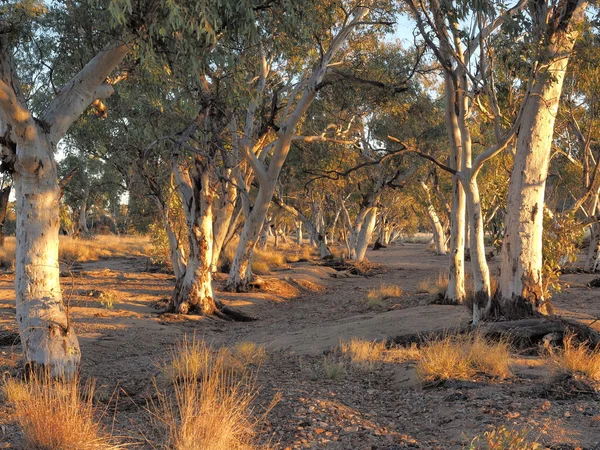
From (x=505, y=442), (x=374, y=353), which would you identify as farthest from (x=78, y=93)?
(x=505, y=442)

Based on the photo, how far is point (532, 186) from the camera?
8.66 m

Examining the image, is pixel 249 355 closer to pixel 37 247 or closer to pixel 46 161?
pixel 37 247

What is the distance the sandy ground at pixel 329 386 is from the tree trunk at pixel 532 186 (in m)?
1.64

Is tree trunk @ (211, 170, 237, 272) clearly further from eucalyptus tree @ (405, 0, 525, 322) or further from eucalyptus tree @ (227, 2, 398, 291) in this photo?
eucalyptus tree @ (405, 0, 525, 322)

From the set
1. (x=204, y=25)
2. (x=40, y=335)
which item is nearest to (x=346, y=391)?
(x=40, y=335)

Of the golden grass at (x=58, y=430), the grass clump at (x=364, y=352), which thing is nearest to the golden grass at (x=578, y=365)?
the grass clump at (x=364, y=352)

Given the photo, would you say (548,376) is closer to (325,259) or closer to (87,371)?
(87,371)

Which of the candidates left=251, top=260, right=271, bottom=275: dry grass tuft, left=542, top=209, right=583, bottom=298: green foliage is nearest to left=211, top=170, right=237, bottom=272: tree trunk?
left=251, top=260, right=271, bottom=275: dry grass tuft

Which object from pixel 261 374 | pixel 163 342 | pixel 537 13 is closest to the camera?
pixel 261 374

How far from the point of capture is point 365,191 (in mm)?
28344

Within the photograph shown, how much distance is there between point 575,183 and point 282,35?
2112 cm

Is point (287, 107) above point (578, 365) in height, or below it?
above

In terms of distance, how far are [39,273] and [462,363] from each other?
4650 mm

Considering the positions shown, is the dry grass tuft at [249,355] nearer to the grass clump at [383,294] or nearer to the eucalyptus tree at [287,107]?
the eucalyptus tree at [287,107]
